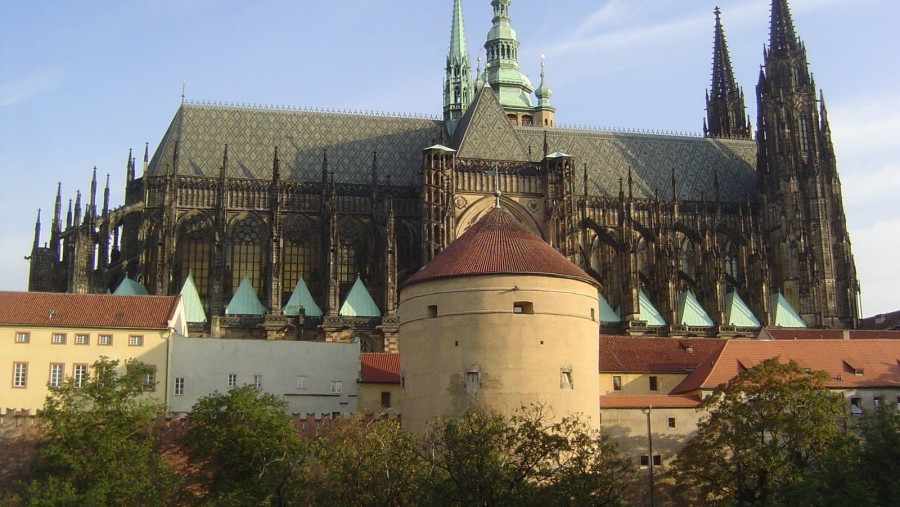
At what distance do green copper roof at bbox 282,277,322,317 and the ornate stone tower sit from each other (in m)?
30.8

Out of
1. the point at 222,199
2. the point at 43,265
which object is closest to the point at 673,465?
the point at 222,199

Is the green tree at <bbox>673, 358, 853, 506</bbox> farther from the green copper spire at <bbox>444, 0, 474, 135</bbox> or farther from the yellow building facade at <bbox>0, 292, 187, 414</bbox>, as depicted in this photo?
the green copper spire at <bbox>444, 0, 474, 135</bbox>

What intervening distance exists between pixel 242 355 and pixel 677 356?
20.9 m

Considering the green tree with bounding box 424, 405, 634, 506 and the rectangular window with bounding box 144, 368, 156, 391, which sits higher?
the rectangular window with bounding box 144, 368, 156, 391

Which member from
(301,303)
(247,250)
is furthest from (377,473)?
(247,250)

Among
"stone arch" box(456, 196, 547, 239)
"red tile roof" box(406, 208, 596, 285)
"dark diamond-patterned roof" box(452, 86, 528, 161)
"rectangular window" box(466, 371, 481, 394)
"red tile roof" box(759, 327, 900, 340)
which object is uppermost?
"dark diamond-patterned roof" box(452, 86, 528, 161)

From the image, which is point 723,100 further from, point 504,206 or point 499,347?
point 499,347

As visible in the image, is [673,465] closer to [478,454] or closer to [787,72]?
[478,454]

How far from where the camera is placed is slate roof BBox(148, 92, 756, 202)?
7481cm

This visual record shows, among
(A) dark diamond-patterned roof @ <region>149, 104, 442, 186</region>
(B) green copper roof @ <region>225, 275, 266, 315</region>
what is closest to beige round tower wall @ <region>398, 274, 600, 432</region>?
(B) green copper roof @ <region>225, 275, 266, 315</region>

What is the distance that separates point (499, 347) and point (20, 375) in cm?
2132

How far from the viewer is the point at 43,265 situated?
6969 cm

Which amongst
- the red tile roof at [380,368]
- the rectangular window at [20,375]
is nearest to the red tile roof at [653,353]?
the red tile roof at [380,368]

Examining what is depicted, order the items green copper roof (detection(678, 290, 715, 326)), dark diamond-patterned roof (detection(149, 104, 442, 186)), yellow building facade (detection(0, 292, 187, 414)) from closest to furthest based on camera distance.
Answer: yellow building facade (detection(0, 292, 187, 414)) < green copper roof (detection(678, 290, 715, 326)) < dark diamond-patterned roof (detection(149, 104, 442, 186))
